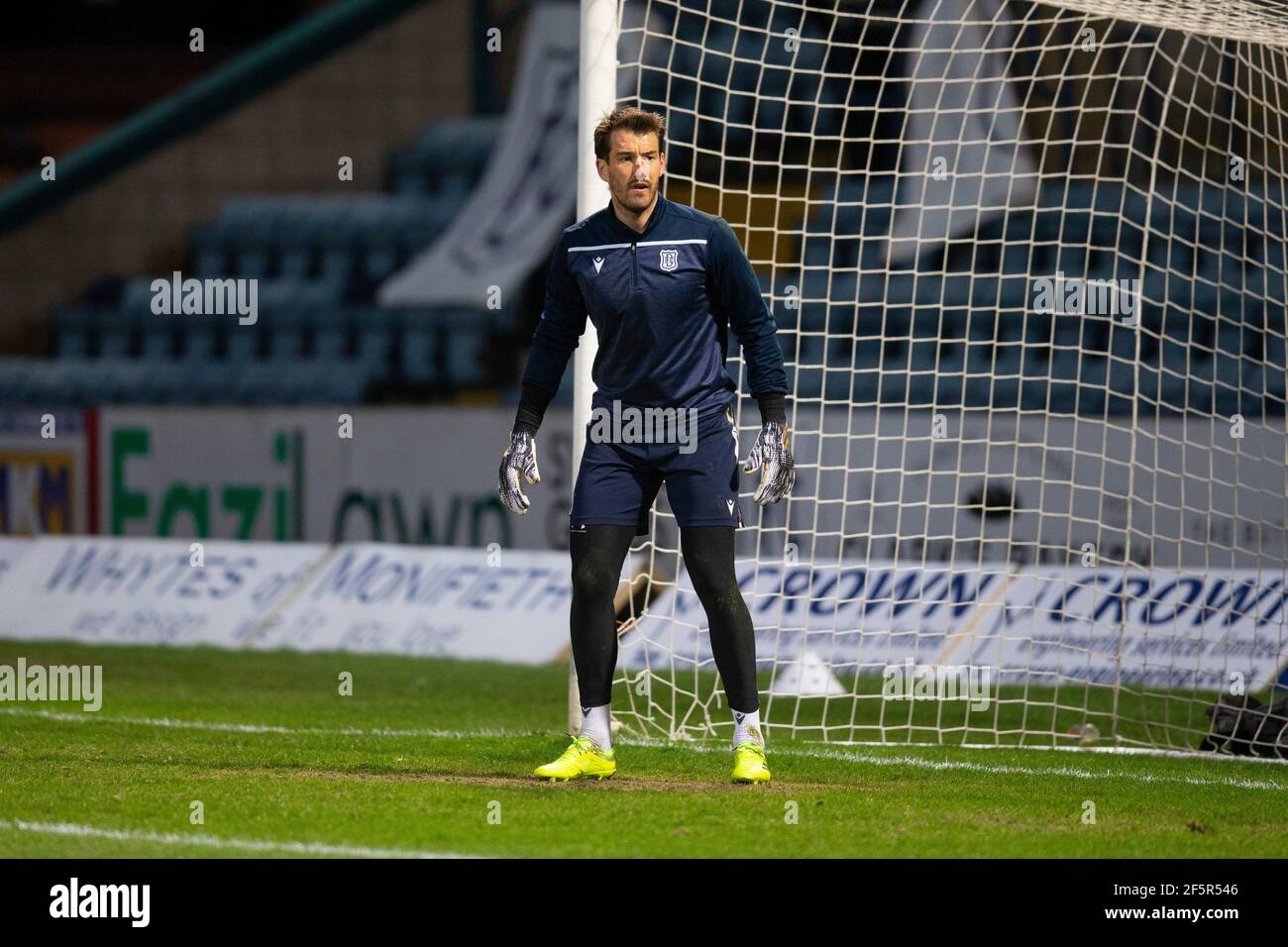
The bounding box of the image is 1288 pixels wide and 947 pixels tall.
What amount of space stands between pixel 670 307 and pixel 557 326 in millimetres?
476

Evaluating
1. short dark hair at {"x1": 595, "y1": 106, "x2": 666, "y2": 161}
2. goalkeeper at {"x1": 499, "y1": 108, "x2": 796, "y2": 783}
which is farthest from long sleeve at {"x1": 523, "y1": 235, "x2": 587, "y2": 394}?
short dark hair at {"x1": 595, "y1": 106, "x2": 666, "y2": 161}

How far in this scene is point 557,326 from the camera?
604 cm

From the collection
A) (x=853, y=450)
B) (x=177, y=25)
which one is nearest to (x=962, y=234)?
(x=853, y=450)

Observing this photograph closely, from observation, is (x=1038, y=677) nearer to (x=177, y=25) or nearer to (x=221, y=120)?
(x=221, y=120)

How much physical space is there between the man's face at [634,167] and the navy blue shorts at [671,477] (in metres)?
0.70

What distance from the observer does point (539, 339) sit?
6090mm

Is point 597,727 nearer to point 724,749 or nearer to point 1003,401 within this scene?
point 724,749

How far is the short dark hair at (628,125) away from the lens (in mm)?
5668

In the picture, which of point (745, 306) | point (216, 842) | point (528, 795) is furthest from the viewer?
point (745, 306)

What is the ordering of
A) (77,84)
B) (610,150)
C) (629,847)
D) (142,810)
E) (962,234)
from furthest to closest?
(77,84), (962,234), (610,150), (142,810), (629,847)

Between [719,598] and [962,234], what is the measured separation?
7205mm
